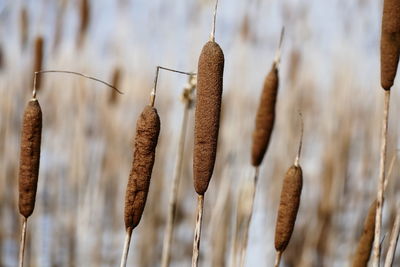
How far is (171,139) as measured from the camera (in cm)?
392

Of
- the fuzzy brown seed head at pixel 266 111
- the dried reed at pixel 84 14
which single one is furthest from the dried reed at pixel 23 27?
the fuzzy brown seed head at pixel 266 111

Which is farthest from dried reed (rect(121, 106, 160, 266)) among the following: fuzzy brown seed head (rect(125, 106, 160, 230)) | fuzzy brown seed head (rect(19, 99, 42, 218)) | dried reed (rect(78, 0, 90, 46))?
dried reed (rect(78, 0, 90, 46))

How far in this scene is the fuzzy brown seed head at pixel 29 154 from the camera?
81 centimetres

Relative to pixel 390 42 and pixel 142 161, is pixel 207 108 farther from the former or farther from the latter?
pixel 390 42

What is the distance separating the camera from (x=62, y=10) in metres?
2.65

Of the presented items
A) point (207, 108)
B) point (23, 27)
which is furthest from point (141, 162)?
point (23, 27)

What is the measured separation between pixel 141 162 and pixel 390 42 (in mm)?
452

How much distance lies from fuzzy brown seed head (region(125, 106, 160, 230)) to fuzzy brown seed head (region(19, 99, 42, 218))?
16 centimetres

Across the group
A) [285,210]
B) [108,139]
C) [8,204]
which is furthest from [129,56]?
[285,210]

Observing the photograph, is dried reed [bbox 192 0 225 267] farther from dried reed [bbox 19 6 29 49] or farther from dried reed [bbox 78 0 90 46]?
dried reed [bbox 19 6 29 49]

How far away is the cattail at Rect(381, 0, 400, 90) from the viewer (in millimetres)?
887

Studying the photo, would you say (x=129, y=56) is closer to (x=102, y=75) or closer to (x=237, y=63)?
(x=102, y=75)

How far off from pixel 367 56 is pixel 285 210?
400cm

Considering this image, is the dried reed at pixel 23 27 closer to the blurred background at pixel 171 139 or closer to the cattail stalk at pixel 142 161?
the blurred background at pixel 171 139
